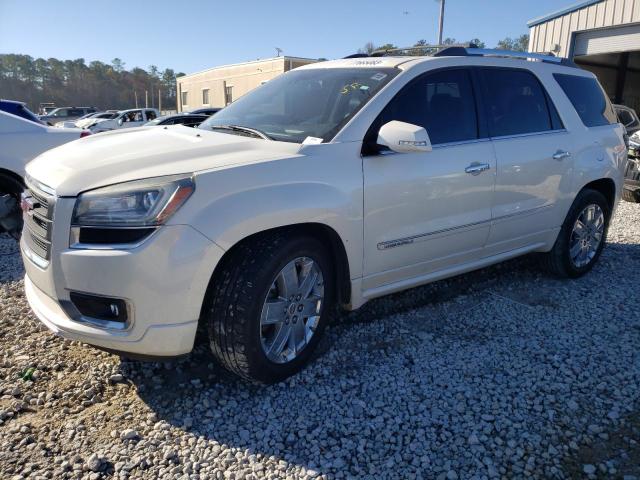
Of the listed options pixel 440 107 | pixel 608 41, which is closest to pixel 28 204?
pixel 440 107

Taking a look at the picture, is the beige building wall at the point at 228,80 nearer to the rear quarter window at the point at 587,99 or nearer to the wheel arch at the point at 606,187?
the rear quarter window at the point at 587,99

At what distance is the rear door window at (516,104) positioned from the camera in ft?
12.7

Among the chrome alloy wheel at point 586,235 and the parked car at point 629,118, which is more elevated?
the parked car at point 629,118

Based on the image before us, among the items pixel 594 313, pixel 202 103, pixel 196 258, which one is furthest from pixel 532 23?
pixel 202 103

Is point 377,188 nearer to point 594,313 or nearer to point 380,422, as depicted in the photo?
point 380,422

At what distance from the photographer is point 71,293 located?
250cm

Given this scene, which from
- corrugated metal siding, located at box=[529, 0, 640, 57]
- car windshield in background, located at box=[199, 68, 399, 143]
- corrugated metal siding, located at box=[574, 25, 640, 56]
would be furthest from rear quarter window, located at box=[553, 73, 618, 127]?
corrugated metal siding, located at box=[574, 25, 640, 56]

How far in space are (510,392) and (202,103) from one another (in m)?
47.6

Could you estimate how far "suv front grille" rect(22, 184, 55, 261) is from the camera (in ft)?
8.32

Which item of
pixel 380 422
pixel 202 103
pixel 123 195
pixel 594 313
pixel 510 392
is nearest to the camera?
pixel 123 195

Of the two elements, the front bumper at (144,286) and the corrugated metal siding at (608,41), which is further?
the corrugated metal siding at (608,41)

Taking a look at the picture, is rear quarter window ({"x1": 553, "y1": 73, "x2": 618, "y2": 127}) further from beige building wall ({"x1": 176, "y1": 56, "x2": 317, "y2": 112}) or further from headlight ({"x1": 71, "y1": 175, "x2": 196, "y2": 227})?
beige building wall ({"x1": 176, "y1": 56, "x2": 317, "y2": 112})

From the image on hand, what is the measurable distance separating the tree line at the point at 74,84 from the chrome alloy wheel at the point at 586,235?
72.0 m

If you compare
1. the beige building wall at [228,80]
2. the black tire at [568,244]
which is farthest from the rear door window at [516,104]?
the beige building wall at [228,80]
